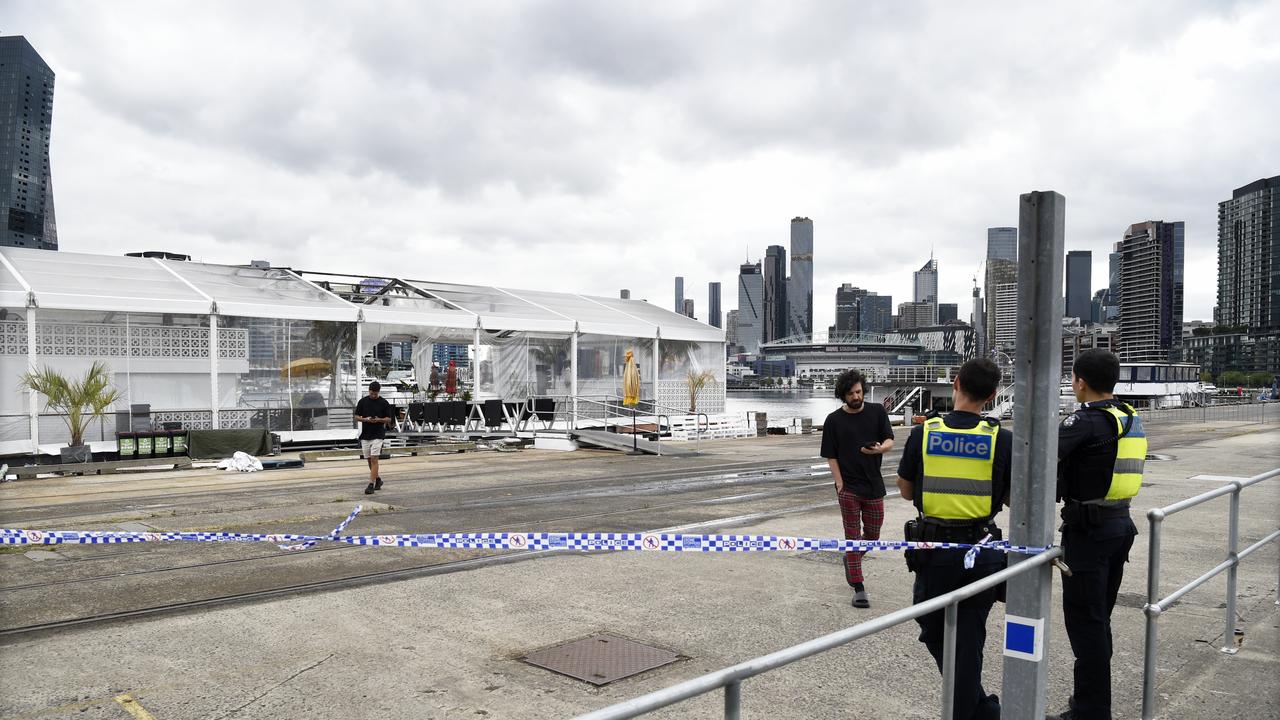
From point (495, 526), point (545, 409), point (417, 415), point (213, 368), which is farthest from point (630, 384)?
point (495, 526)

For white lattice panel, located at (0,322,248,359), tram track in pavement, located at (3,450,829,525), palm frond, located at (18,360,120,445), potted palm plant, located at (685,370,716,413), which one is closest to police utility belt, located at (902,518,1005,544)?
tram track in pavement, located at (3,450,829,525)

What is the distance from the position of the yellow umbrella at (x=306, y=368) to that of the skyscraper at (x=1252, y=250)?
78054 mm

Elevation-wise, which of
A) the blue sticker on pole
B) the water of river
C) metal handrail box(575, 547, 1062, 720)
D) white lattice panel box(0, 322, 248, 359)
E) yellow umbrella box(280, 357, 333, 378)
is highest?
white lattice panel box(0, 322, 248, 359)

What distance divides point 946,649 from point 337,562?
6.49 m

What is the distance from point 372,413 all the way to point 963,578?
36.8 feet

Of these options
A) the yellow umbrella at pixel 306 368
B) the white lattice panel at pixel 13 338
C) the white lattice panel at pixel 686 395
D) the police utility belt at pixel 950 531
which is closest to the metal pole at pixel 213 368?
the yellow umbrella at pixel 306 368

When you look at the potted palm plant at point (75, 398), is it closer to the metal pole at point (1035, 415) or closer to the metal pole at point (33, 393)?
the metal pole at point (33, 393)

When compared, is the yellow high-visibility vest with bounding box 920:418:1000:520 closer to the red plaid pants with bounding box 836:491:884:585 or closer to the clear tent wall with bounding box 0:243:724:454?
the red plaid pants with bounding box 836:491:884:585

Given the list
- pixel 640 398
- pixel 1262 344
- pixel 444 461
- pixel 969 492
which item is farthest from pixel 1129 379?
pixel 1262 344

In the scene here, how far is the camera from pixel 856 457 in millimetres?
6816

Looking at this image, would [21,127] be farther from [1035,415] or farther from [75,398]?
[1035,415]

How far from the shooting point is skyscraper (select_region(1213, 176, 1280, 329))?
79.8 m

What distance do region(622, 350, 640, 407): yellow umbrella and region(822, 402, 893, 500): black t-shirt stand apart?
822 inches

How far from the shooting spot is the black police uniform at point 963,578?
370 centimetres
